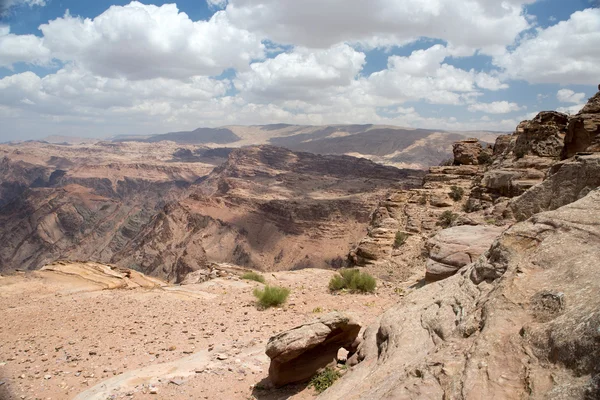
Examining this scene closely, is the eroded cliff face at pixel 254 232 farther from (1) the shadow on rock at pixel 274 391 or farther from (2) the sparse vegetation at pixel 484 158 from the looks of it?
(1) the shadow on rock at pixel 274 391

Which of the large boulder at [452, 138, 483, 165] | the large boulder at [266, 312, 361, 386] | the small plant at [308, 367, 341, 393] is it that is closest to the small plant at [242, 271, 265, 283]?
the large boulder at [266, 312, 361, 386]

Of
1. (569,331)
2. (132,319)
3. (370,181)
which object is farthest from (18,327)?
(370,181)

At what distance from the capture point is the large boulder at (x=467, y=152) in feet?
84.9

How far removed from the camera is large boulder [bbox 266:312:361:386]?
6203 millimetres

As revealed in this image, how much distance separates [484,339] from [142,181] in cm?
12125

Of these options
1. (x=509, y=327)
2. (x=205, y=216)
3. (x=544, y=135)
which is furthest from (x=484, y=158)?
(x=205, y=216)

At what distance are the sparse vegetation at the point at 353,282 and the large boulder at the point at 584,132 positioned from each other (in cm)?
728

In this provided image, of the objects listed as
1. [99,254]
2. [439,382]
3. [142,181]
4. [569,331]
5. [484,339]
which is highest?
[569,331]

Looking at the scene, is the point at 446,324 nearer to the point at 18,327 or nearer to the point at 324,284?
the point at 324,284

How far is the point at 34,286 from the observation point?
1377cm

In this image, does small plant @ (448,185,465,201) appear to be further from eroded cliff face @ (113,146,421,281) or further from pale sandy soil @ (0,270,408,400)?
eroded cliff face @ (113,146,421,281)

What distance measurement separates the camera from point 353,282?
41.4 feet

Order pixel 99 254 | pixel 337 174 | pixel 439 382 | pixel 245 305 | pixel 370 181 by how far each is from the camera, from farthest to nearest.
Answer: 1. pixel 337 174
2. pixel 370 181
3. pixel 99 254
4. pixel 245 305
5. pixel 439 382

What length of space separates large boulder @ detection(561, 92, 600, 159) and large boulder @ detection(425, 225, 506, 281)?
14.3 feet
